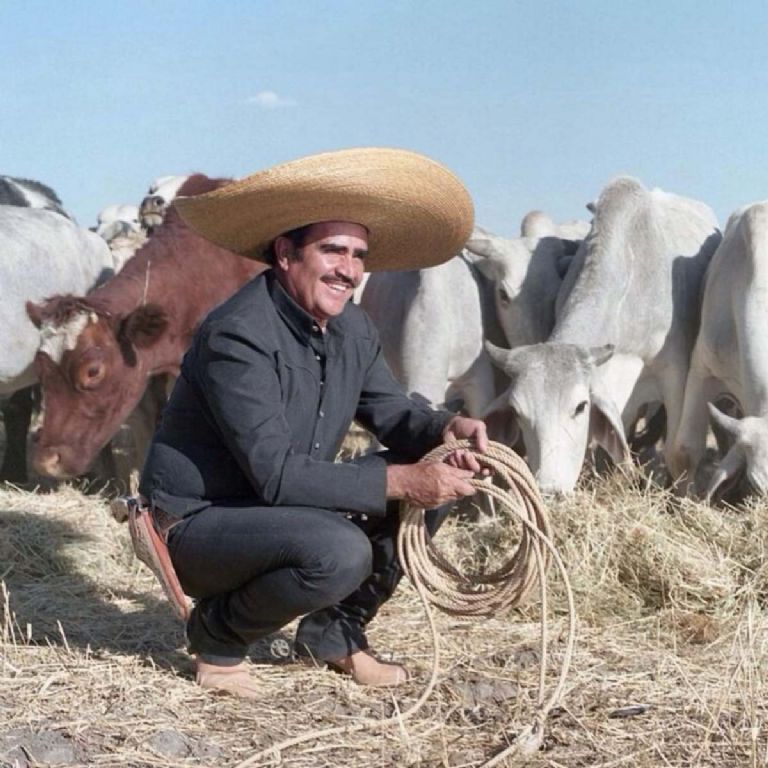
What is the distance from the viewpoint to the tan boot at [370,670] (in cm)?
450

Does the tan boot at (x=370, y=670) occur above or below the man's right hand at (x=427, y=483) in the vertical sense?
below

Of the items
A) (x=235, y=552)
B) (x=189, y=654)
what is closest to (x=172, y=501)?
(x=235, y=552)

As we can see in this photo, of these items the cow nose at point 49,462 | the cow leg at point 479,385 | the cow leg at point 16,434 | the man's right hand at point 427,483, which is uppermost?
the man's right hand at point 427,483

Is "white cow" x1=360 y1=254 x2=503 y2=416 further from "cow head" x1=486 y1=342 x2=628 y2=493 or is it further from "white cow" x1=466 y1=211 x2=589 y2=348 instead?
"cow head" x1=486 y1=342 x2=628 y2=493

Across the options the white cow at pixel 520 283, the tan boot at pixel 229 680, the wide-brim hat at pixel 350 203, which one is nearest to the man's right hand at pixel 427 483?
the tan boot at pixel 229 680

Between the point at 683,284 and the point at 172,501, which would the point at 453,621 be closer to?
the point at 172,501

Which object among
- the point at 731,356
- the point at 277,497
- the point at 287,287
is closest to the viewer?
the point at 277,497

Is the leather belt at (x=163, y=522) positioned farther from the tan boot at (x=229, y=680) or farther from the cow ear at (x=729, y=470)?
the cow ear at (x=729, y=470)

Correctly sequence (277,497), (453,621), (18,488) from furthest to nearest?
(18,488)
(453,621)
(277,497)

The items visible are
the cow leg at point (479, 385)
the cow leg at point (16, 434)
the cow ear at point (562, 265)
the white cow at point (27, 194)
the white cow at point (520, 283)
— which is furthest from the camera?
the white cow at point (27, 194)

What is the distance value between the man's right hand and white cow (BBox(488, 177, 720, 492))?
250 cm

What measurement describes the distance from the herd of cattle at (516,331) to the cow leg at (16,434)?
0.01 m

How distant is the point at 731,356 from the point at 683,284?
32.3 inches

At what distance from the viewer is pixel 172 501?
433 centimetres
